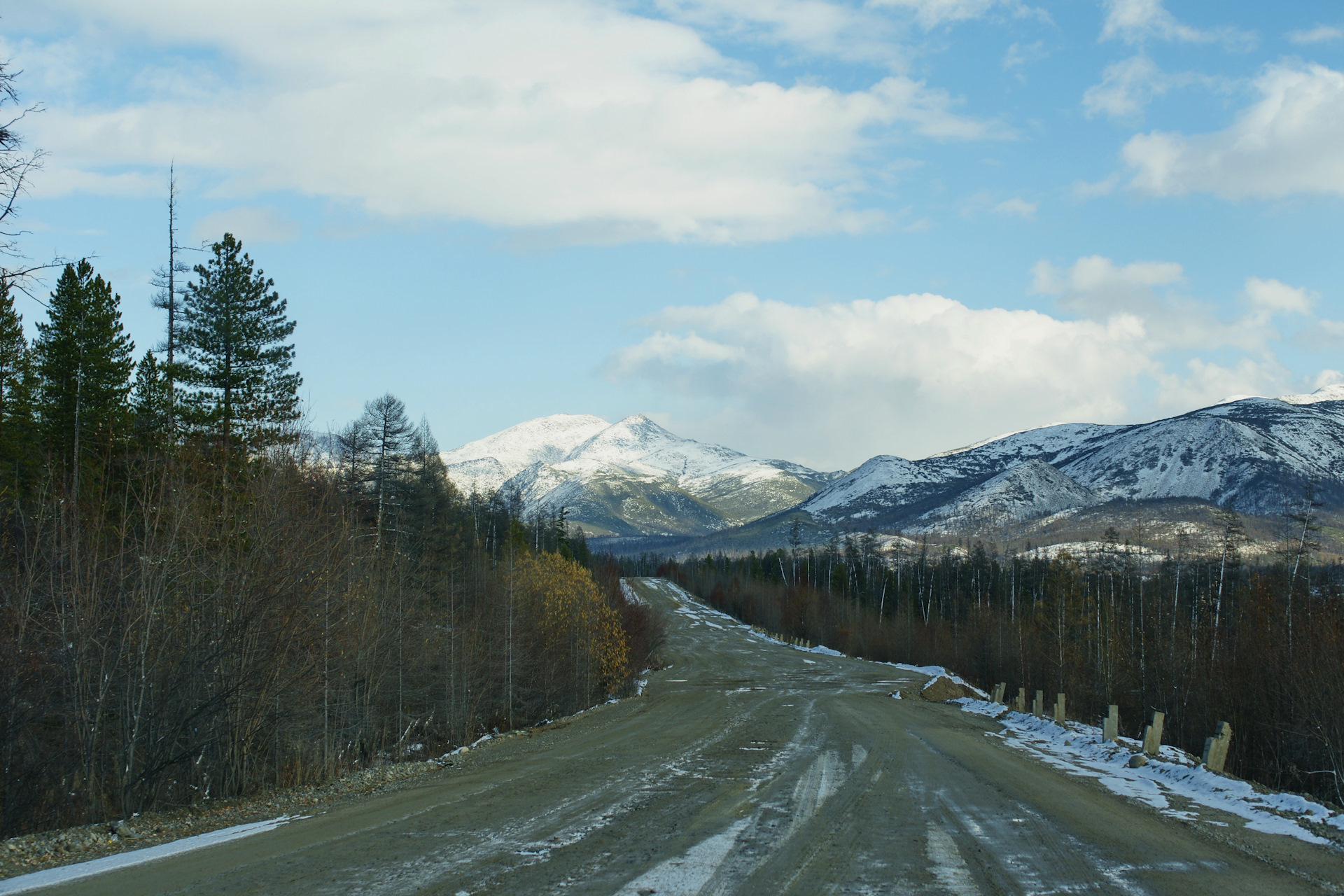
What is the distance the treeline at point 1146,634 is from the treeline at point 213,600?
24727 mm

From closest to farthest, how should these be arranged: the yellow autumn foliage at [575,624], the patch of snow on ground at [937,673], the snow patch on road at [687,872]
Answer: the snow patch on road at [687,872]
the yellow autumn foliage at [575,624]
the patch of snow on ground at [937,673]

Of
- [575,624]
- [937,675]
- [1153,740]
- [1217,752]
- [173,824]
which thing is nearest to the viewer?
[173,824]

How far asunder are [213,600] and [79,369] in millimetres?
22003

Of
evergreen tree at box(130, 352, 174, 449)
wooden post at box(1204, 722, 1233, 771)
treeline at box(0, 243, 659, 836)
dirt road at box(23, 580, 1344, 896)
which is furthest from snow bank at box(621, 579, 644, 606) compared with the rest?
wooden post at box(1204, 722, 1233, 771)

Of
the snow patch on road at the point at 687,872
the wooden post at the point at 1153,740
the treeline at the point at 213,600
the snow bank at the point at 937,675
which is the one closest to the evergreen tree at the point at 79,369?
the treeline at the point at 213,600

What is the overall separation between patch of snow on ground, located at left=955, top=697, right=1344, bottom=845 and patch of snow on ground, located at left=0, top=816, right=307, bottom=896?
12.3m

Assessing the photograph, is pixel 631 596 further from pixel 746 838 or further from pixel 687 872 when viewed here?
pixel 687 872

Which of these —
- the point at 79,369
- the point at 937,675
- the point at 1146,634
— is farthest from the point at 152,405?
the point at 1146,634

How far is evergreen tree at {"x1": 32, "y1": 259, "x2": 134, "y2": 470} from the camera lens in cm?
3152

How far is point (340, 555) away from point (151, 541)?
461 cm

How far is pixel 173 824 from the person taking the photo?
11383 millimetres

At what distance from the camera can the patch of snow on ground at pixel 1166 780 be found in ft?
36.6

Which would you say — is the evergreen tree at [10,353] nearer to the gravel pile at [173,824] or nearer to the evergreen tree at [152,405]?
the evergreen tree at [152,405]

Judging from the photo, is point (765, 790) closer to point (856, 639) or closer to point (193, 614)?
point (193, 614)
